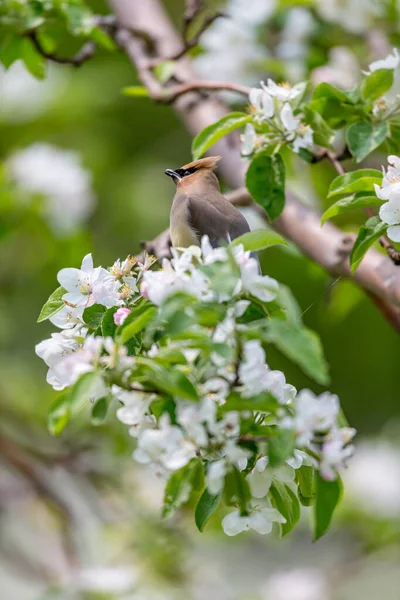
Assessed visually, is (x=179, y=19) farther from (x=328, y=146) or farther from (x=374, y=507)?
(x=328, y=146)

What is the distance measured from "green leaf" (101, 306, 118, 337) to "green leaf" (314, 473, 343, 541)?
0.24m

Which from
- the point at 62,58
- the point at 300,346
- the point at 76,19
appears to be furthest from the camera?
the point at 62,58

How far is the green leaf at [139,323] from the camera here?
2.50 feet

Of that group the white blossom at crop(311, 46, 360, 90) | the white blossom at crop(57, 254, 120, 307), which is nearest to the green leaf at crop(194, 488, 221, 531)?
the white blossom at crop(57, 254, 120, 307)

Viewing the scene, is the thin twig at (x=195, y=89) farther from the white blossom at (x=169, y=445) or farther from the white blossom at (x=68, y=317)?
the white blossom at (x=169, y=445)

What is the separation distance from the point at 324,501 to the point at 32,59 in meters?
1.15

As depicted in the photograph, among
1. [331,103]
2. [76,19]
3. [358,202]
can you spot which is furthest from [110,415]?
[358,202]

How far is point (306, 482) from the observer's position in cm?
90

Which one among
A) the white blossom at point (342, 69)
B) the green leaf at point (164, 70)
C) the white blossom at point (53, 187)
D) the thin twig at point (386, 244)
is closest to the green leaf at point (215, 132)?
the thin twig at point (386, 244)

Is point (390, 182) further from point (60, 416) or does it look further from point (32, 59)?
point (32, 59)

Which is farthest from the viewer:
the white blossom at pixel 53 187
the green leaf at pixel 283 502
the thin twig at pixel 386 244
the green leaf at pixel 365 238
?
the white blossom at pixel 53 187

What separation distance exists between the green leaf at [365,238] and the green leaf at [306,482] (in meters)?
0.24

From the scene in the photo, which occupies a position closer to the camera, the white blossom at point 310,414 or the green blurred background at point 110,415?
the white blossom at point 310,414

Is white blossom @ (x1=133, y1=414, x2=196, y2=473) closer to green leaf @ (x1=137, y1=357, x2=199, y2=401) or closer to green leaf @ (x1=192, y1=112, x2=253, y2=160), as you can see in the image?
green leaf @ (x1=137, y1=357, x2=199, y2=401)
